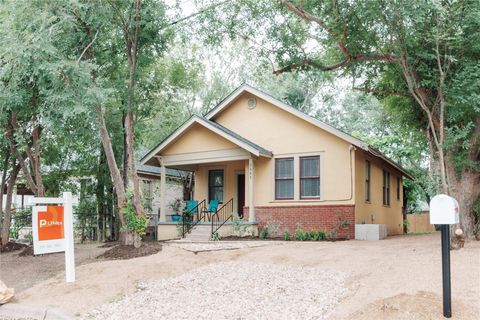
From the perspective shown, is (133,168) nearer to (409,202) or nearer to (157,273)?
(157,273)

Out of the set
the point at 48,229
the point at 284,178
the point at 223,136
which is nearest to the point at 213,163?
the point at 223,136

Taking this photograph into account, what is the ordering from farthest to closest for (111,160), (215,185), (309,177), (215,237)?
(215,185) < (309,177) < (215,237) < (111,160)

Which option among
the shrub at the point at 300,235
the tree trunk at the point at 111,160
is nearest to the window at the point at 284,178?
the shrub at the point at 300,235

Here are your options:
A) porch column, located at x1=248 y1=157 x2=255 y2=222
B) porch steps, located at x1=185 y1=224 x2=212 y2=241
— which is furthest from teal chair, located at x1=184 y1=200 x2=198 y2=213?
porch column, located at x1=248 y1=157 x2=255 y2=222

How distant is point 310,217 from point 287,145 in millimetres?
2774

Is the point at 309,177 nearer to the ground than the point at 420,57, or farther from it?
nearer to the ground

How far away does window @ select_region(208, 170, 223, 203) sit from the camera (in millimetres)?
19766

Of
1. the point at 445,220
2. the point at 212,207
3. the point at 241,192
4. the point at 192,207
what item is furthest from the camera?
the point at 241,192

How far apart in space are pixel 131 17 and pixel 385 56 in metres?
6.91

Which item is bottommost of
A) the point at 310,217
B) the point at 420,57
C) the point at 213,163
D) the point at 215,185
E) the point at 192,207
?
the point at 310,217

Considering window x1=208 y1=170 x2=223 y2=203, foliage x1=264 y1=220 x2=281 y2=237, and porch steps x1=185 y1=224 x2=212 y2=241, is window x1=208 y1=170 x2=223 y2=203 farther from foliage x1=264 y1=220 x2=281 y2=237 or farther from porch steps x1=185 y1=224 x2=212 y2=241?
foliage x1=264 y1=220 x2=281 y2=237

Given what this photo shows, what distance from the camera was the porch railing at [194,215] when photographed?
1789 cm

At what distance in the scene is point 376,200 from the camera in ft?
63.3

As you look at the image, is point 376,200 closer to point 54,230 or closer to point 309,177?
point 309,177
